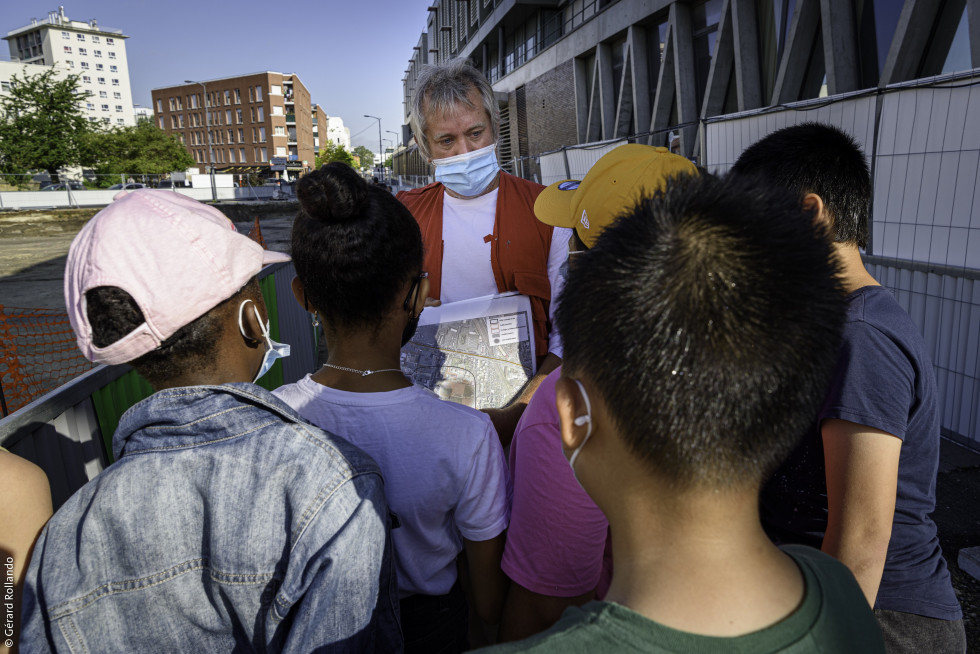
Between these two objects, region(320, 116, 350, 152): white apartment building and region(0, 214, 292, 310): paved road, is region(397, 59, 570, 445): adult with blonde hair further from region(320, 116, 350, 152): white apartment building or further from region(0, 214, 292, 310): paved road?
region(320, 116, 350, 152): white apartment building

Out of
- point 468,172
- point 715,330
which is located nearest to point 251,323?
point 715,330

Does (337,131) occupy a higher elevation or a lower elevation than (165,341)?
higher

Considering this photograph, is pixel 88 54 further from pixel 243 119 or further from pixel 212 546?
pixel 212 546

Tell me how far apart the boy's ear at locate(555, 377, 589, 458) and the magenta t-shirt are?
1.09 ft

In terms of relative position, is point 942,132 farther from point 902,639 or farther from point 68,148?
point 68,148

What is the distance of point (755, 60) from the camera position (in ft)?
43.8

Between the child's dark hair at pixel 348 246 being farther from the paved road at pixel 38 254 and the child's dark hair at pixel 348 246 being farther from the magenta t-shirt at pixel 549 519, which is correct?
the paved road at pixel 38 254

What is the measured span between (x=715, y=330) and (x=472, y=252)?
6.18 feet

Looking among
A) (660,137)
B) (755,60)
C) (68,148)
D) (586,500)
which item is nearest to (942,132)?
(586,500)

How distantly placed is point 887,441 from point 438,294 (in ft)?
5.94

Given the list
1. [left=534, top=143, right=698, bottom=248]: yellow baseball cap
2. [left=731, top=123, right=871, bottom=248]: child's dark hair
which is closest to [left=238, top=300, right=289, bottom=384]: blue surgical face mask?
[left=534, top=143, right=698, bottom=248]: yellow baseball cap

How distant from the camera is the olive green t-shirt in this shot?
0.73 metres

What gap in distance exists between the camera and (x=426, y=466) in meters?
1.42

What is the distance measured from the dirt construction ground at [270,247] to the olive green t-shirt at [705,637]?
2.34 metres
